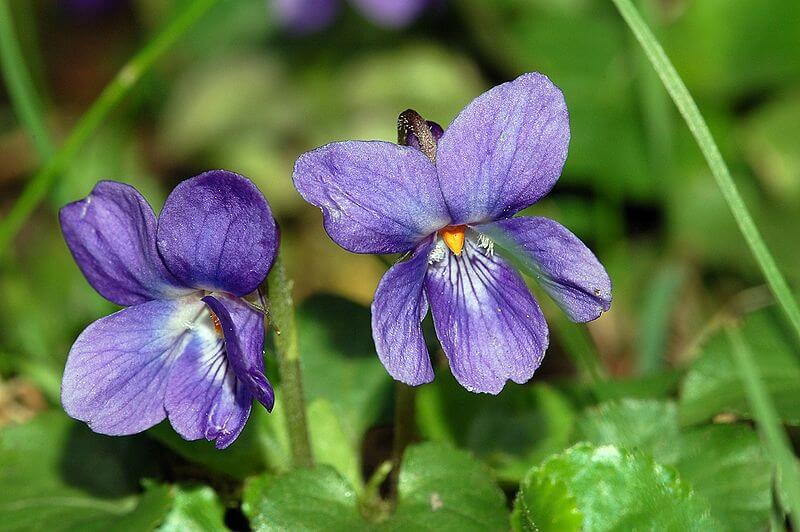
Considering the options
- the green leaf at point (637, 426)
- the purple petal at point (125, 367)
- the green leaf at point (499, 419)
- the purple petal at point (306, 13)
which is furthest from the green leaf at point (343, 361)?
the purple petal at point (306, 13)

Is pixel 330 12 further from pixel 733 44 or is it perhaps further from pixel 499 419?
pixel 499 419

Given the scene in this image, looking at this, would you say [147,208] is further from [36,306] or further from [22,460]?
[36,306]

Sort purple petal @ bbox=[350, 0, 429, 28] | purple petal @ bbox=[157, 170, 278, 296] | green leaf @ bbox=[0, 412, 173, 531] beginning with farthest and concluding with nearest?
purple petal @ bbox=[350, 0, 429, 28], green leaf @ bbox=[0, 412, 173, 531], purple petal @ bbox=[157, 170, 278, 296]

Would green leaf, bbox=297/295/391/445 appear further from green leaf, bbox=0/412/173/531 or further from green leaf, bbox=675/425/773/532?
green leaf, bbox=675/425/773/532

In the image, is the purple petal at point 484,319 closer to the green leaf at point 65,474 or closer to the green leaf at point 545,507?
the green leaf at point 545,507

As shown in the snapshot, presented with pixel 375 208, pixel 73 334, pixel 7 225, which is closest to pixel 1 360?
pixel 7 225

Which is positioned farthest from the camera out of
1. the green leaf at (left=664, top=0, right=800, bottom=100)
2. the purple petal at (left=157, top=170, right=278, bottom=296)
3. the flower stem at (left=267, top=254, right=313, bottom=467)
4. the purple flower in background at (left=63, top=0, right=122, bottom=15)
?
the purple flower in background at (left=63, top=0, right=122, bottom=15)

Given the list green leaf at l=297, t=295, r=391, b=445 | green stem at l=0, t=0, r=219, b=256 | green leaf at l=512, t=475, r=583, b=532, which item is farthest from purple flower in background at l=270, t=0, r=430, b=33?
green leaf at l=512, t=475, r=583, b=532
